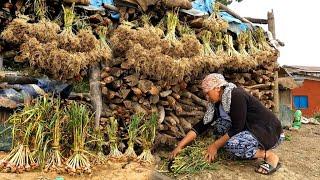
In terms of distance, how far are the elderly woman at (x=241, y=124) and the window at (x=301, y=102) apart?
12723 millimetres

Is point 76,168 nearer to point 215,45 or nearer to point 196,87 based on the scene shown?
point 196,87

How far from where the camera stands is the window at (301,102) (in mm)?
16828

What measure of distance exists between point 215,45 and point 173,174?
2.68 metres

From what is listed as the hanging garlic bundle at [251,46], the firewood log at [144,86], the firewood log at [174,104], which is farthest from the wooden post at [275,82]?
the firewood log at [144,86]

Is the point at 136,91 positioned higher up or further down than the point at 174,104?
higher up

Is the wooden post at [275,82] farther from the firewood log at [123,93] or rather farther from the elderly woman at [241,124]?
the firewood log at [123,93]

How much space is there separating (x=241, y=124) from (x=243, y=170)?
81 cm

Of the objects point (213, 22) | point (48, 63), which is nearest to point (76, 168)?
point (48, 63)

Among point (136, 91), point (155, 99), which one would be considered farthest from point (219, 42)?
point (136, 91)

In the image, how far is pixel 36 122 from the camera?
161 inches

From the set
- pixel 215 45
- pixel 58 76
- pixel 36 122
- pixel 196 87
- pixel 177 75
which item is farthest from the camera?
pixel 215 45

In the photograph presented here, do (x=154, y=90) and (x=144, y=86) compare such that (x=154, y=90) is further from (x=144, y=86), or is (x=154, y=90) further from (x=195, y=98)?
(x=195, y=98)

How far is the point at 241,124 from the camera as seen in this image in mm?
4398

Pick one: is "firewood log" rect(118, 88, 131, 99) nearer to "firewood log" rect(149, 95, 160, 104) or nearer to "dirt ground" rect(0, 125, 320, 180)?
"firewood log" rect(149, 95, 160, 104)
